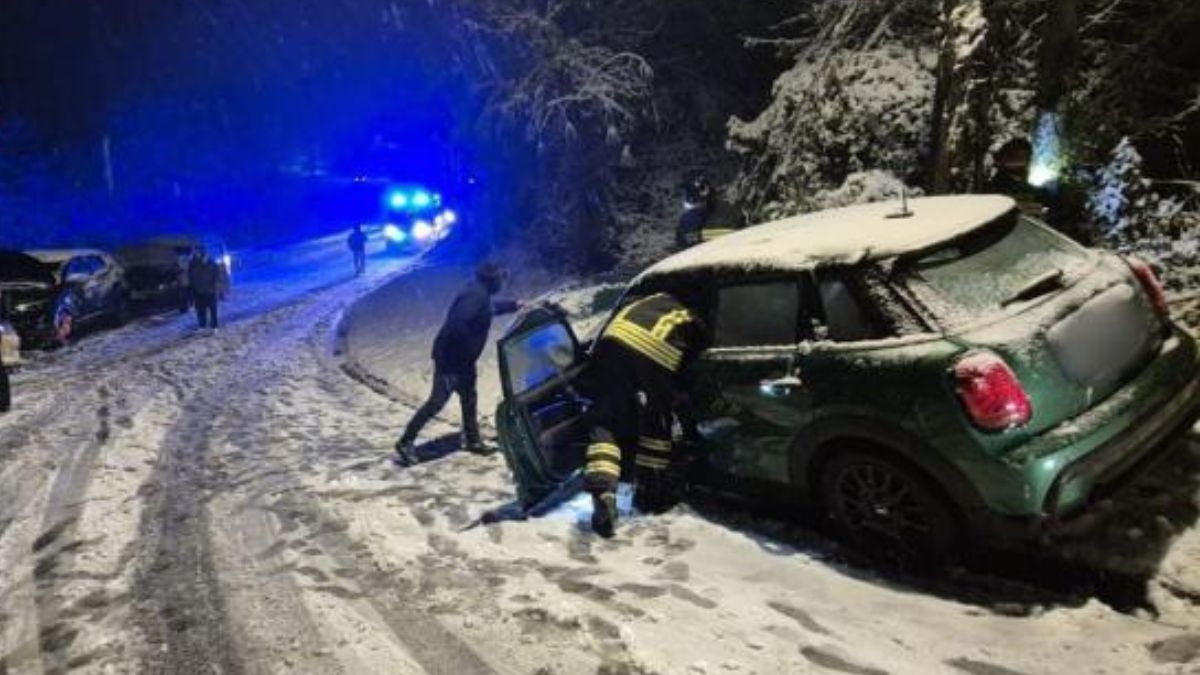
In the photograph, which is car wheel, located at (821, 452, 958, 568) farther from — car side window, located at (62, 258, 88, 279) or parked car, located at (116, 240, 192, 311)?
parked car, located at (116, 240, 192, 311)

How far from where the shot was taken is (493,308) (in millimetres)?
7984

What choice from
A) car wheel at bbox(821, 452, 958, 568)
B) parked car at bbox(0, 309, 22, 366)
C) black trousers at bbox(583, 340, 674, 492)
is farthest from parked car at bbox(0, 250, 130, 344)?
car wheel at bbox(821, 452, 958, 568)

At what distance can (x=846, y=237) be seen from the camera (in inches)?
196

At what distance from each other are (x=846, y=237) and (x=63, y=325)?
14.8m

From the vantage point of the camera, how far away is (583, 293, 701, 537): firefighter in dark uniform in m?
5.45

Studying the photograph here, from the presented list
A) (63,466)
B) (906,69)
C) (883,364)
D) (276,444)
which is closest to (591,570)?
(883,364)

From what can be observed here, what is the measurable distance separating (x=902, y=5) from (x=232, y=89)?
136ft

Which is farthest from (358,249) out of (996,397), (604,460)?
(996,397)

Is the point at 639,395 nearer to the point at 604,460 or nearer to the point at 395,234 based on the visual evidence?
the point at 604,460

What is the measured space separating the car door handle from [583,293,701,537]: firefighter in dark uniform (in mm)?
647

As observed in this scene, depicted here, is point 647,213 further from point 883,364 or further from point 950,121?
point 883,364

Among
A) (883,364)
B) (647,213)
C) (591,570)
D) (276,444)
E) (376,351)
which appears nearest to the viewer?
(883,364)

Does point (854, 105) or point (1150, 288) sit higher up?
point (854, 105)

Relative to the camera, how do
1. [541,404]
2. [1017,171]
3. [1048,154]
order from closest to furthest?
[541,404] < [1017,171] < [1048,154]
